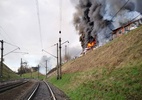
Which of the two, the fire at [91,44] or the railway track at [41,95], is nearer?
the railway track at [41,95]

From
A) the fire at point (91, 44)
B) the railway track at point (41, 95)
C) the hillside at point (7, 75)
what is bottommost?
the railway track at point (41, 95)

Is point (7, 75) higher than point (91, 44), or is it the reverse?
point (91, 44)

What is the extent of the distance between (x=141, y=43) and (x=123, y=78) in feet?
29.7

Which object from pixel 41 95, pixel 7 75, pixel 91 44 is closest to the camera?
pixel 41 95

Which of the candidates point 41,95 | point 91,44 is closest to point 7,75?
point 91,44

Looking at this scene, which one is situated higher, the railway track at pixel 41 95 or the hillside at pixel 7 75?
the hillside at pixel 7 75

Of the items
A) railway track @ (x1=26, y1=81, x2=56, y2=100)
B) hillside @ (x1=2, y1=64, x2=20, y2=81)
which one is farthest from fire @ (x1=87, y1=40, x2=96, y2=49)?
railway track @ (x1=26, y1=81, x2=56, y2=100)

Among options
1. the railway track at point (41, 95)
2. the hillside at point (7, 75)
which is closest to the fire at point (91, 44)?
the hillside at point (7, 75)

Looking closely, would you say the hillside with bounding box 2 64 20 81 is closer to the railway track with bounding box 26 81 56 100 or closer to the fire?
the fire

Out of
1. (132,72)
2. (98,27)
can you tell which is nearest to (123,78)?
(132,72)

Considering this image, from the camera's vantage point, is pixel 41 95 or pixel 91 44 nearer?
pixel 41 95

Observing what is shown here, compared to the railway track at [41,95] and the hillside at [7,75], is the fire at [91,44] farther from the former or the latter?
the railway track at [41,95]

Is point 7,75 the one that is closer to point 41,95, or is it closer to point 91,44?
point 91,44

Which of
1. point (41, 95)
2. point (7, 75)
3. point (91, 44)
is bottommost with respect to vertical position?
point (41, 95)
